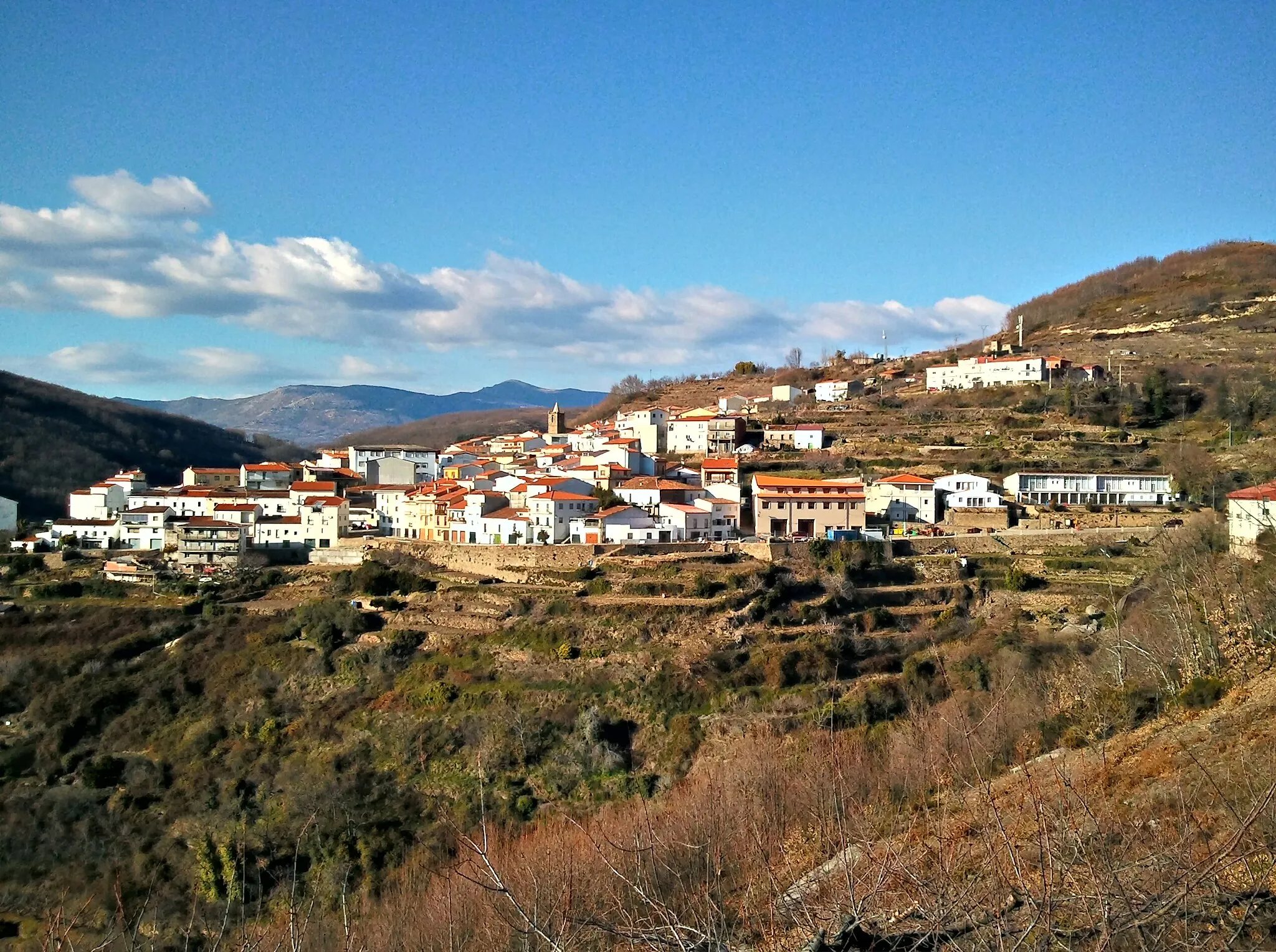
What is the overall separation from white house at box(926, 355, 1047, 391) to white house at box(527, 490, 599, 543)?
2721cm

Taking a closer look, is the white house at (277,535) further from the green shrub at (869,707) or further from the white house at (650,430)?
the green shrub at (869,707)

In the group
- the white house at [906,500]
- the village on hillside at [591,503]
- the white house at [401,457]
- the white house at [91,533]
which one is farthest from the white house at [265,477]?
the white house at [906,500]

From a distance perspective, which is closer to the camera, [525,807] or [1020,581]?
→ [525,807]

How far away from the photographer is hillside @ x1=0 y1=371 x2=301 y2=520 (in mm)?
53844

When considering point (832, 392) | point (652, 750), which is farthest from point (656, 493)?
point (832, 392)

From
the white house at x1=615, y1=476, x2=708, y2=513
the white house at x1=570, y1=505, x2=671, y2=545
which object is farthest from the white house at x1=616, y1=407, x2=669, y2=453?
the white house at x1=570, y1=505, x2=671, y2=545

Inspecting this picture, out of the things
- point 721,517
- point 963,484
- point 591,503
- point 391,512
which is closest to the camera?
point 721,517

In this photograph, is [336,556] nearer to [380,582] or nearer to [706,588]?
[380,582]

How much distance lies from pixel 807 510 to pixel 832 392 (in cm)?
2607

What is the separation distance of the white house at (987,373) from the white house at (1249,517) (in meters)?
25.8

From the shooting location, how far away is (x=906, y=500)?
31312 millimetres

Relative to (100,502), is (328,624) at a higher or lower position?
lower

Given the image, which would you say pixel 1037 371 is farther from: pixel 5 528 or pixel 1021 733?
pixel 5 528

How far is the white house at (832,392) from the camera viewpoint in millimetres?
52950
